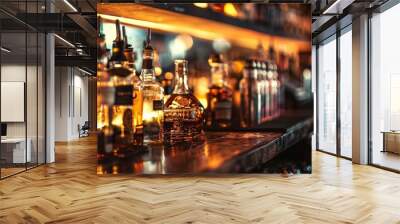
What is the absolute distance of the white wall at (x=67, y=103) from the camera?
15.0 metres

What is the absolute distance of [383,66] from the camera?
720cm

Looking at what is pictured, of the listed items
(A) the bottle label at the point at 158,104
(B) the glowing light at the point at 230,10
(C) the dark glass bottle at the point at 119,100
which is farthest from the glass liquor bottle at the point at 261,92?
(C) the dark glass bottle at the point at 119,100

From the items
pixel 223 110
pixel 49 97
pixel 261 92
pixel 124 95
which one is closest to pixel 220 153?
pixel 223 110

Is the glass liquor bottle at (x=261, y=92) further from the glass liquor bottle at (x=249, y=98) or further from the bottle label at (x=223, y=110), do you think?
the bottle label at (x=223, y=110)

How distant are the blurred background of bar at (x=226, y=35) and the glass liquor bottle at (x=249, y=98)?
100 millimetres

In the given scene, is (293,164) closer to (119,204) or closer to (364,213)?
(364,213)

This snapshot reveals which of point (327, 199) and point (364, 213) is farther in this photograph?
point (327, 199)

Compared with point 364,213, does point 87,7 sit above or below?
above

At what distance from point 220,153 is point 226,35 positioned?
1683mm

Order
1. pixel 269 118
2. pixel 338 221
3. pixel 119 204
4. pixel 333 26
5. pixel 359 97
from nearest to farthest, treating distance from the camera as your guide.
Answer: pixel 338 221 < pixel 119 204 < pixel 269 118 < pixel 359 97 < pixel 333 26

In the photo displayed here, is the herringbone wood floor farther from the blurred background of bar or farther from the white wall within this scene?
the white wall

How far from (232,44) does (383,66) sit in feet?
10.5

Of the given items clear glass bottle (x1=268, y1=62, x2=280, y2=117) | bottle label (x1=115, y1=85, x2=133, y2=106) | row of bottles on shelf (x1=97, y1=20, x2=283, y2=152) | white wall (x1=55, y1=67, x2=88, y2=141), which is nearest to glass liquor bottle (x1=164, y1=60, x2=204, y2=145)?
row of bottles on shelf (x1=97, y1=20, x2=283, y2=152)

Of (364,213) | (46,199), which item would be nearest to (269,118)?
(364,213)
